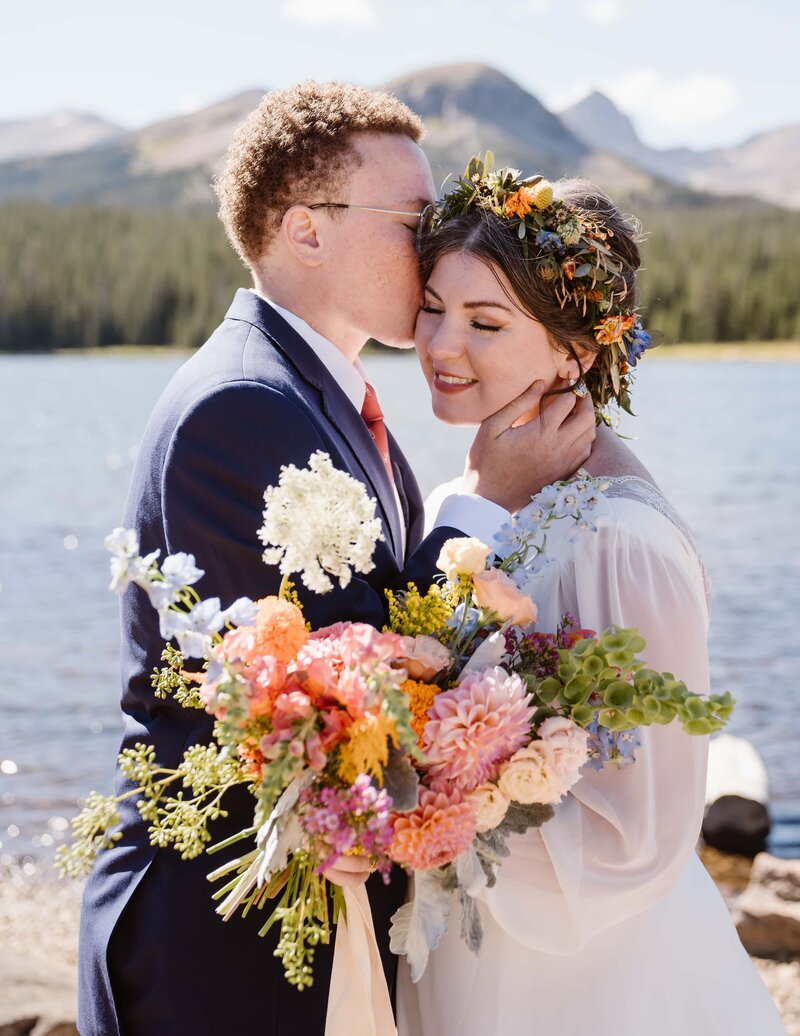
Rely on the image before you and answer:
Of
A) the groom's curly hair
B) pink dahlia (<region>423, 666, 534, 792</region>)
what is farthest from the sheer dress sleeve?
the groom's curly hair

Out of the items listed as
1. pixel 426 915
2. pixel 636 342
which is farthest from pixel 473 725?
pixel 636 342

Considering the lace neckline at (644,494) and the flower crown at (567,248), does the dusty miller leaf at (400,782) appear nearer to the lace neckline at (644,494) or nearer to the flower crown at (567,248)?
the lace neckline at (644,494)

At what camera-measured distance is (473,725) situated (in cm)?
224

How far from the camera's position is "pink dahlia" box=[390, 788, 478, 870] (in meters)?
2.21

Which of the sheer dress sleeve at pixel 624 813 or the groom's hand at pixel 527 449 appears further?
the groom's hand at pixel 527 449

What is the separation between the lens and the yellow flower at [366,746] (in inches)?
81.2

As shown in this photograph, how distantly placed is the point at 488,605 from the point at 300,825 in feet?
1.91

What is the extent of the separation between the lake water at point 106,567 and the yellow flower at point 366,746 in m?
7.49

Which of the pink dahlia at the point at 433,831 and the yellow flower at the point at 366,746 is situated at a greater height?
the yellow flower at the point at 366,746

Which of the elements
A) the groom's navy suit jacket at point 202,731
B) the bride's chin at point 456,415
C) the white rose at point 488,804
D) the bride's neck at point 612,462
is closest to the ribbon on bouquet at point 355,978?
the groom's navy suit jacket at point 202,731

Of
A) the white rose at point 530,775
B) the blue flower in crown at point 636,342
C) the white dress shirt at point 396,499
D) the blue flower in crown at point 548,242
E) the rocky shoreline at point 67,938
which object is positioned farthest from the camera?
the rocky shoreline at point 67,938

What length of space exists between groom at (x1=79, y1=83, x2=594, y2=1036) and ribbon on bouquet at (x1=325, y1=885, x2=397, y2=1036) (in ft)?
0.17

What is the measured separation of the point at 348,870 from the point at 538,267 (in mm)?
1790

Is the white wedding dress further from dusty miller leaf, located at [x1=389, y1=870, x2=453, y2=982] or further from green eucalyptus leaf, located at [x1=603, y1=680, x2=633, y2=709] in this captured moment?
green eucalyptus leaf, located at [x1=603, y1=680, x2=633, y2=709]
